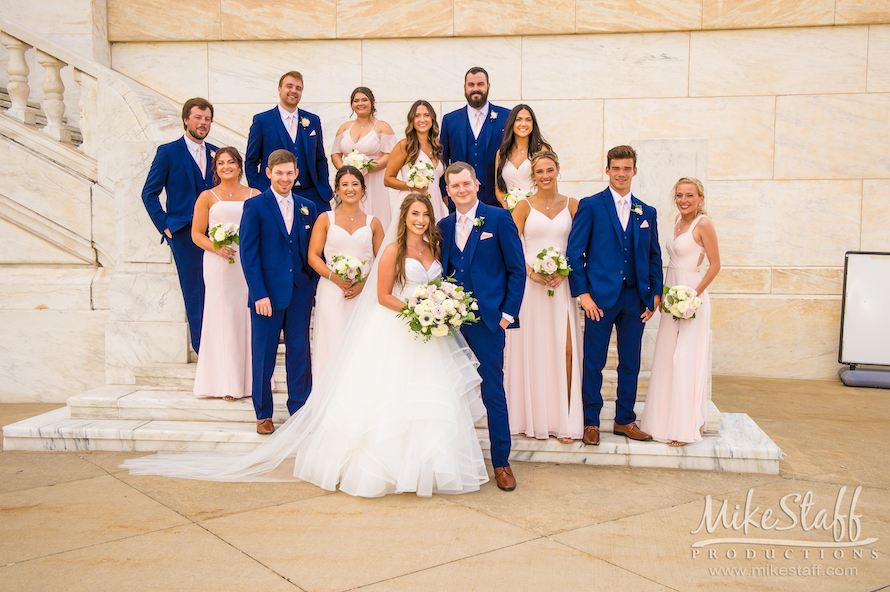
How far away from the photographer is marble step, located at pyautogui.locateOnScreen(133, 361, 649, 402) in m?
6.57

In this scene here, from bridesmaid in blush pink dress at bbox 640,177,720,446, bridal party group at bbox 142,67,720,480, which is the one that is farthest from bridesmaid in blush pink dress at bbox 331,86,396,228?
bridesmaid in blush pink dress at bbox 640,177,720,446

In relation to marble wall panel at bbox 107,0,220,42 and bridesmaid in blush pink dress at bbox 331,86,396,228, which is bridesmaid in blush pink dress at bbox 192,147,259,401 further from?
marble wall panel at bbox 107,0,220,42

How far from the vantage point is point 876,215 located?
9.05 meters

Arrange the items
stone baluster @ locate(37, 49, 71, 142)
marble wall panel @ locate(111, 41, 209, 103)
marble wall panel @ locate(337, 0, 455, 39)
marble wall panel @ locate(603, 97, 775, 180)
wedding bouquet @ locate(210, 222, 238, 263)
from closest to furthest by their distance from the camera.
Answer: wedding bouquet @ locate(210, 222, 238, 263)
stone baluster @ locate(37, 49, 71, 142)
marble wall panel @ locate(603, 97, 775, 180)
marble wall panel @ locate(337, 0, 455, 39)
marble wall panel @ locate(111, 41, 209, 103)

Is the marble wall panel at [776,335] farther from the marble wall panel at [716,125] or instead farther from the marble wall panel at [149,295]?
the marble wall panel at [149,295]

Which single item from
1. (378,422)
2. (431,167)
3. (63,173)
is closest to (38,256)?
(63,173)

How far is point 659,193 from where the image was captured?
625 cm

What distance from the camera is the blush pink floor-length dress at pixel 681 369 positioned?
561 cm

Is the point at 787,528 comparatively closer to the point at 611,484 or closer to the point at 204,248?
the point at 611,484

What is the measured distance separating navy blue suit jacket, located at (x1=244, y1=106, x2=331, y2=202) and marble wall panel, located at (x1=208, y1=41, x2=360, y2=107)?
139 inches

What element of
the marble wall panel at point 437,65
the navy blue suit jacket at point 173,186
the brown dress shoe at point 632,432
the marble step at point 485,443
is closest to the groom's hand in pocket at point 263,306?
the marble step at point 485,443

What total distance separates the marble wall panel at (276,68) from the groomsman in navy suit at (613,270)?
218 inches

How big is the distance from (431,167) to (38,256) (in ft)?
15.7

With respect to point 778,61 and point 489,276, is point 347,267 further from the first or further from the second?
point 778,61
